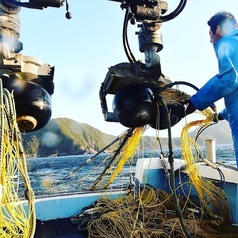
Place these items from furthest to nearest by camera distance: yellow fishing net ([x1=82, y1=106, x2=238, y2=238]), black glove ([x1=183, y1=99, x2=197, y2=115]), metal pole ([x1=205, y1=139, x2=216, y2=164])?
metal pole ([x1=205, y1=139, x2=216, y2=164]) < yellow fishing net ([x1=82, y1=106, x2=238, y2=238]) < black glove ([x1=183, y1=99, x2=197, y2=115])

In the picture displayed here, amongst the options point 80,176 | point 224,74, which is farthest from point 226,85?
point 80,176

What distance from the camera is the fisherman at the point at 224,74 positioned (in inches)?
87.8

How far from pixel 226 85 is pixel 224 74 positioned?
98mm

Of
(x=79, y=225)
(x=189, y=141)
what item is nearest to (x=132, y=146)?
(x=189, y=141)

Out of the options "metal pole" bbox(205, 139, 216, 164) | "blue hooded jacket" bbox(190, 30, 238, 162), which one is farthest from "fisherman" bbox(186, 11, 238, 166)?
"metal pole" bbox(205, 139, 216, 164)

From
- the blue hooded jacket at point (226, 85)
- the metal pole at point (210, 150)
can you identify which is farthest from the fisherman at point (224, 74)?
the metal pole at point (210, 150)

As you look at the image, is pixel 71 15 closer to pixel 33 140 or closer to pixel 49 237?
pixel 49 237

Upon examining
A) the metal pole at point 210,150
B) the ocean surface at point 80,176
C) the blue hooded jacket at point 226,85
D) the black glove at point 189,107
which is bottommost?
the ocean surface at point 80,176

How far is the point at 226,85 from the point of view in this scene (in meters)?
2.22

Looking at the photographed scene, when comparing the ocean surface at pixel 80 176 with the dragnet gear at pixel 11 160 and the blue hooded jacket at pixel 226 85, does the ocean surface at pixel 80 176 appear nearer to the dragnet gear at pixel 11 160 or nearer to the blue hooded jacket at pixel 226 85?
the blue hooded jacket at pixel 226 85

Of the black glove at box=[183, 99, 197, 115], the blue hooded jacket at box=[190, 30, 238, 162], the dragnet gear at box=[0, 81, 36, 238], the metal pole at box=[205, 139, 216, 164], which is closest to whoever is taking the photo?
the dragnet gear at box=[0, 81, 36, 238]

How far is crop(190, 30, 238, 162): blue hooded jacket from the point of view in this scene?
2.22m

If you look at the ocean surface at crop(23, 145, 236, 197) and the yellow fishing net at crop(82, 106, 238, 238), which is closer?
the yellow fishing net at crop(82, 106, 238, 238)

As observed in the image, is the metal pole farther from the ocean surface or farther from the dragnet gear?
the dragnet gear
